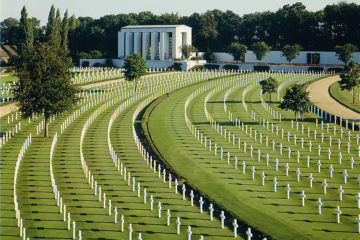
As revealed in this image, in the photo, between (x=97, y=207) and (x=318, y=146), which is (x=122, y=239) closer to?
(x=97, y=207)

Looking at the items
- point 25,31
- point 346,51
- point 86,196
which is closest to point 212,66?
point 346,51

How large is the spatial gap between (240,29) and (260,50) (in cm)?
3083

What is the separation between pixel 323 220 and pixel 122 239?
32.6 feet

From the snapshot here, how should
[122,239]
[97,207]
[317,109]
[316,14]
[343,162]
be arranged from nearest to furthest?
[122,239] → [97,207] → [343,162] → [317,109] → [316,14]

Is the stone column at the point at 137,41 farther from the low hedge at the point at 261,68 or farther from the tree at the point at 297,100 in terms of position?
the tree at the point at 297,100

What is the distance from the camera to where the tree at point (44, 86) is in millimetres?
48312

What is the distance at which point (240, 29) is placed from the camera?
6462 inches

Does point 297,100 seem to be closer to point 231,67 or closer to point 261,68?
point 261,68

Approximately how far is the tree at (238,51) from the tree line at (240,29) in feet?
42.2

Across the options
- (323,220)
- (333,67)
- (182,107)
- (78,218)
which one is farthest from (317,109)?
(333,67)

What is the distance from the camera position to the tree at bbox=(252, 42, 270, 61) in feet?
442

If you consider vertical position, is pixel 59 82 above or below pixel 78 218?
above

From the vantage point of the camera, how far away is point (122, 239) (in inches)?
981

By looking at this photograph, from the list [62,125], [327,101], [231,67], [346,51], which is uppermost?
[346,51]
